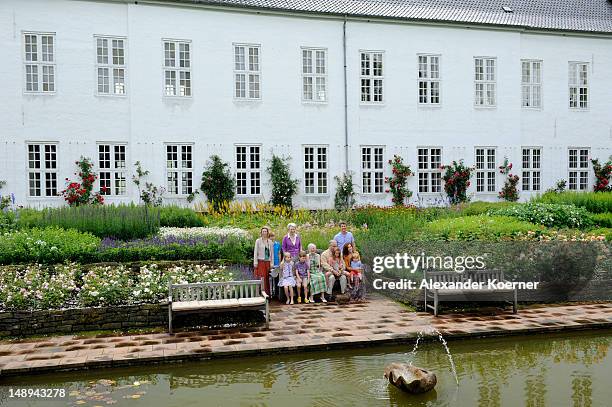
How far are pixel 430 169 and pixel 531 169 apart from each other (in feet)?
15.8

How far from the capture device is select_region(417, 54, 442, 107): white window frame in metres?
27.0

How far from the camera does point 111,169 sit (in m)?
23.1

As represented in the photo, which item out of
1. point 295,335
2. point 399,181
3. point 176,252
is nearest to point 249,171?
point 399,181

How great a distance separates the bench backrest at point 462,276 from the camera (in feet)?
37.2

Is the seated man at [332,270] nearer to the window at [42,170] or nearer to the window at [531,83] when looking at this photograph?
the window at [42,170]

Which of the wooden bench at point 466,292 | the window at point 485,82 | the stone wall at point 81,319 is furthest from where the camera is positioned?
the window at point 485,82

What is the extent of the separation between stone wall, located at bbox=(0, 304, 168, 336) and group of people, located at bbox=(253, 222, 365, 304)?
8.82 feet

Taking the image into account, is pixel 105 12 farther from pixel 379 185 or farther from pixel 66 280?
pixel 66 280

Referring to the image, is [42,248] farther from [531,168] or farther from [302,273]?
[531,168]

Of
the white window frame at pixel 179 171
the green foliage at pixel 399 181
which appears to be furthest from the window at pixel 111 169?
the green foliage at pixel 399 181

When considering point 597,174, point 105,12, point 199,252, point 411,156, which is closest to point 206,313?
point 199,252

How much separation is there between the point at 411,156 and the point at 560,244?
14890 mm

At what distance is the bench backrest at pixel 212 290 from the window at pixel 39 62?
47.3 ft

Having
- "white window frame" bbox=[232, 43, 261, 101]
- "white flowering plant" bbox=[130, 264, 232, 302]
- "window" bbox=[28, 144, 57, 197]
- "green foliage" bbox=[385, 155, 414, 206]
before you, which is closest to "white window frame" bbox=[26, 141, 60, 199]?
"window" bbox=[28, 144, 57, 197]
